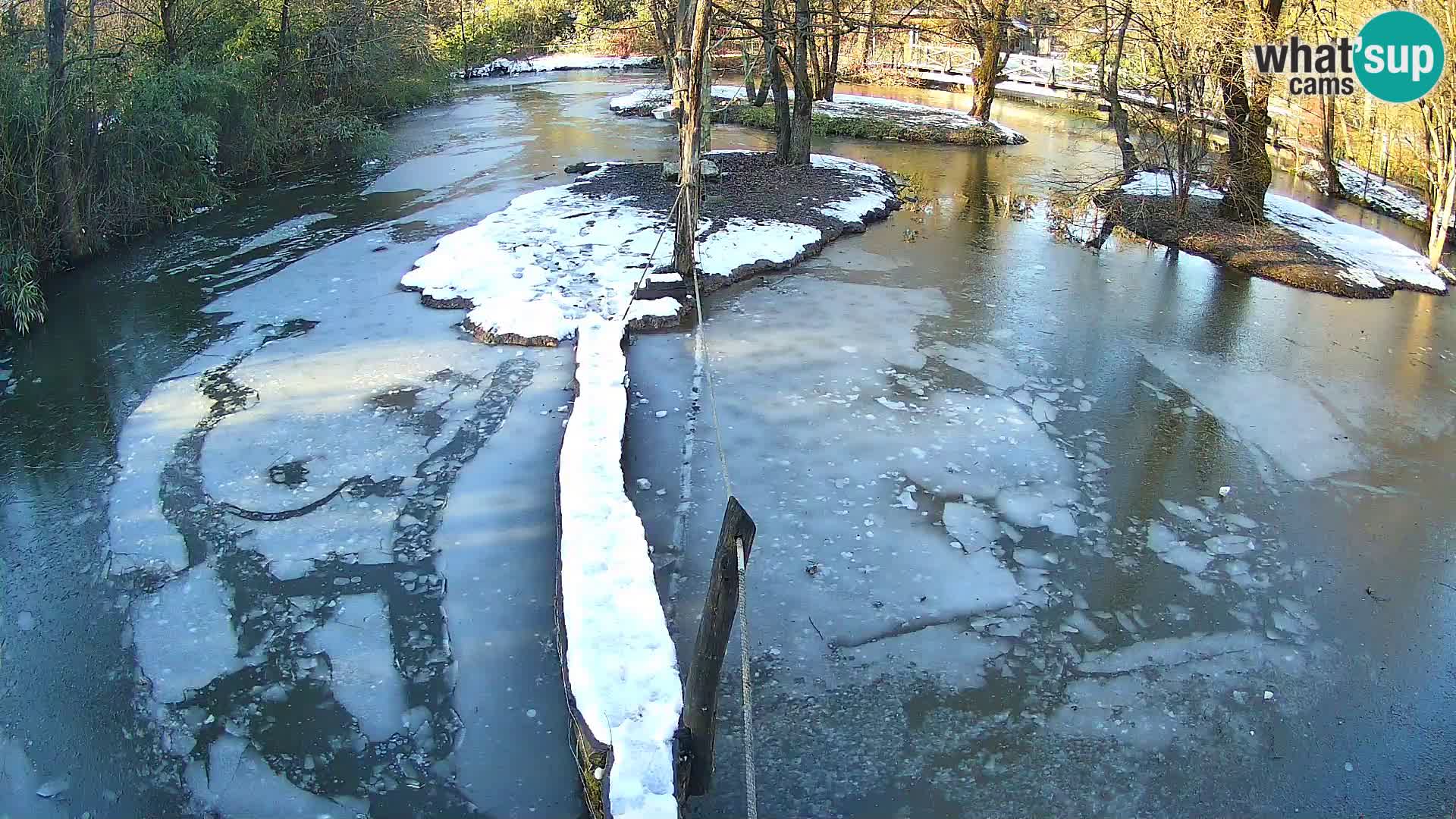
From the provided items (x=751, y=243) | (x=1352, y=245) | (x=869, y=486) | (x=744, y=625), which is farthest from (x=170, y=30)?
(x=1352, y=245)

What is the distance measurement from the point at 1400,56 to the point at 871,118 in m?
11.4

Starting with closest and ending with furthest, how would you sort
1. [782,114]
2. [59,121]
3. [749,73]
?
[59,121], [782,114], [749,73]

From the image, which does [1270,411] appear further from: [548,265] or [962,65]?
[962,65]

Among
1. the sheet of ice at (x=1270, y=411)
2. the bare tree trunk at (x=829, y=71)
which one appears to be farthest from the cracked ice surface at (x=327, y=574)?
the bare tree trunk at (x=829, y=71)

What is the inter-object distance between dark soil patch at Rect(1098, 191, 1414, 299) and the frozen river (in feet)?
1.62

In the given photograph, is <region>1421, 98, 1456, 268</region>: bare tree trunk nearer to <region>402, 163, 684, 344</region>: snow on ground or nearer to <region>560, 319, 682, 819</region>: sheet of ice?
<region>402, 163, 684, 344</region>: snow on ground

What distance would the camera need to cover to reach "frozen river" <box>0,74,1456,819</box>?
14.6 feet

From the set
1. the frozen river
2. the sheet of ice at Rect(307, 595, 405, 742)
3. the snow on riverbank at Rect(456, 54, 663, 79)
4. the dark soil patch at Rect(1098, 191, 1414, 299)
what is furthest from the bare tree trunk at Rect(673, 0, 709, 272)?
the snow on riverbank at Rect(456, 54, 663, 79)

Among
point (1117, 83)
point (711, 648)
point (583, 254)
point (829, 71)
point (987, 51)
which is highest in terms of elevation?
point (829, 71)

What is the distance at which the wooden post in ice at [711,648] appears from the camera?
151 inches

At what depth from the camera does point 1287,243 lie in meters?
12.8

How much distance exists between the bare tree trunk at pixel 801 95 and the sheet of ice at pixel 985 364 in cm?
593

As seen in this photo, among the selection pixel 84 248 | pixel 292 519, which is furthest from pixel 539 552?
pixel 84 248
